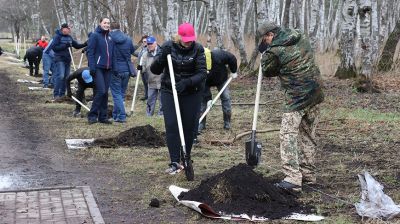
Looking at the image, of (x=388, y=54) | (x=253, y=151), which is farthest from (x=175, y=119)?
(x=388, y=54)

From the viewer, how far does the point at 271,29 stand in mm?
6879

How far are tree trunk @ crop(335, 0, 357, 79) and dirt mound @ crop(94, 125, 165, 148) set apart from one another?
893 cm

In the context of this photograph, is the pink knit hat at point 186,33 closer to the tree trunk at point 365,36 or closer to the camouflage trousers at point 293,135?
the camouflage trousers at point 293,135

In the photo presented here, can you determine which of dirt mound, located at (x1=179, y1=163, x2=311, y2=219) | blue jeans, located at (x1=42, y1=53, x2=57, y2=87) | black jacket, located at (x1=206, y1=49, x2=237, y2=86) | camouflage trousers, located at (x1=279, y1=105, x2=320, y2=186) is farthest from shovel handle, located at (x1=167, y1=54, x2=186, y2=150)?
blue jeans, located at (x1=42, y1=53, x2=57, y2=87)

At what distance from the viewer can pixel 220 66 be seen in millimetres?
11156

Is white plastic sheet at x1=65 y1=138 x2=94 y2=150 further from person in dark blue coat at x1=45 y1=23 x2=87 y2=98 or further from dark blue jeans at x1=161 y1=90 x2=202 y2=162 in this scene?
person in dark blue coat at x1=45 y1=23 x2=87 y2=98

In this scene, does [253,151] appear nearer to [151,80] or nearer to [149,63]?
[151,80]

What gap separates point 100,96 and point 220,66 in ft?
8.52

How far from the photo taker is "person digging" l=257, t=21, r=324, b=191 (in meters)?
6.86

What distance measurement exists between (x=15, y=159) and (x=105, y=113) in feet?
11.7

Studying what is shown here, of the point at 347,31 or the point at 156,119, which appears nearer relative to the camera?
the point at 156,119

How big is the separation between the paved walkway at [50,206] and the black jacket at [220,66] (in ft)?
14.6

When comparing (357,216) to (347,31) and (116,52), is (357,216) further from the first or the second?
(347,31)

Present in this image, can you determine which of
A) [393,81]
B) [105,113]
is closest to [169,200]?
[105,113]
